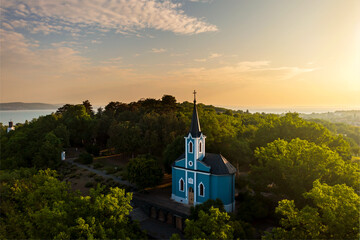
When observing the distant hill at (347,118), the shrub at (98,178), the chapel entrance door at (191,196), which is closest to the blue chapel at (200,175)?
the chapel entrance door at (191,196)

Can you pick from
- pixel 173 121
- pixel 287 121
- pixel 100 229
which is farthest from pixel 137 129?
pixel 100 229

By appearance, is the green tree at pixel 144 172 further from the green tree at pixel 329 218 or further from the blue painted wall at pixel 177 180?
the green tree at pixel 329 218

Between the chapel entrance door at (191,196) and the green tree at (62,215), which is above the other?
the green tree at (62,215)

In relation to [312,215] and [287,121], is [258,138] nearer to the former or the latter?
[287,121]

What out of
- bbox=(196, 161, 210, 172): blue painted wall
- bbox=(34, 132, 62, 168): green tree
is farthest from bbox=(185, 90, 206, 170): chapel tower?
bbox=(34, 132, 62, 168): green tree

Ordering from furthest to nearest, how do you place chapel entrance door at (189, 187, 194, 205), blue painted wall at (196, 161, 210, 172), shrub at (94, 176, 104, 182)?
shrub at (94, 176, 104, 182)
chapel entrance door at (189, 187, 194, 205)
blue painted wall at (196, 161, 210, 172)

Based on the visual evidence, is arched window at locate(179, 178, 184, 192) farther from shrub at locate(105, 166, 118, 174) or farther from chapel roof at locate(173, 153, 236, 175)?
shrub at locate(105, 166, 118, 174)
